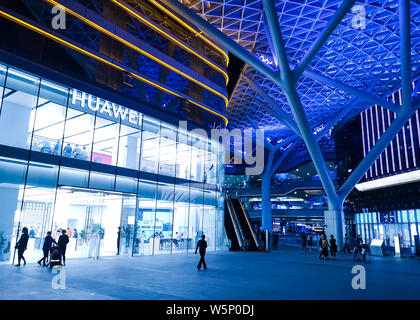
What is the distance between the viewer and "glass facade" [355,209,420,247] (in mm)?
33438

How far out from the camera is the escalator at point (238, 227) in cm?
2531

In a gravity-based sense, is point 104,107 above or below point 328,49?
below

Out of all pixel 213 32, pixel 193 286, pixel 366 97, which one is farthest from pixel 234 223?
pixel 193 286

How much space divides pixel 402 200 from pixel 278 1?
2782 centimetres

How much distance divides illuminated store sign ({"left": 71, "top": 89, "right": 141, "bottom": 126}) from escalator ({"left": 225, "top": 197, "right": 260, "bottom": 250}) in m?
12.1

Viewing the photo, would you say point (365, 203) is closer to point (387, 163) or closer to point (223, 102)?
point (387, 163)

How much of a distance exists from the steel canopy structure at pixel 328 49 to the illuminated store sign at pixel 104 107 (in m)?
7.50

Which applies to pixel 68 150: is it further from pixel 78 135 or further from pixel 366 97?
pixel 366 97

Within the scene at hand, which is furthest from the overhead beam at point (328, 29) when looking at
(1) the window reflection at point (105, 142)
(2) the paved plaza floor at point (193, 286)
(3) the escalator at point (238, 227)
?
(3) the escalator at point (238, 227)

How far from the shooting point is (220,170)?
2766 centimetres

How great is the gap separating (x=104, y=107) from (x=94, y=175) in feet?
13.9

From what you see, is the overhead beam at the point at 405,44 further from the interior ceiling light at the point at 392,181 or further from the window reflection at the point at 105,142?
the window reflection at the point at 105,142

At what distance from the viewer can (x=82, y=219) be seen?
20.6 m

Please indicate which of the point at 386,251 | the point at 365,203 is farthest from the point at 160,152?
the point at 365,203
